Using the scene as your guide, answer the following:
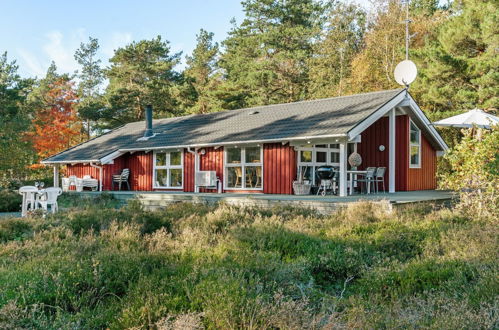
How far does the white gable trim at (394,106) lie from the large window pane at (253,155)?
383 centimetres

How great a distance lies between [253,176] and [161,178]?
16.8 ft

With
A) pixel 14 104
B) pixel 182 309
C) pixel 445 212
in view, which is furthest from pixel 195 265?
pixel 14 104

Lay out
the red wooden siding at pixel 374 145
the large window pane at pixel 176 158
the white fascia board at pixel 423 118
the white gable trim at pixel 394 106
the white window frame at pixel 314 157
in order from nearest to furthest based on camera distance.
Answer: the white gable trim at pixel 394 106 → the white window frame at pixel 314 157 → the white fascia board at pixel 423 118 → the red wooden siding at pixel 374 145 → the large window pane at pixel 176 158

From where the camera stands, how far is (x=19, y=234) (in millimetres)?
8789

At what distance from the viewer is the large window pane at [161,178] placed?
19.4 meters

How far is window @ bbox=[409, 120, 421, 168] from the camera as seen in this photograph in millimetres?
16953

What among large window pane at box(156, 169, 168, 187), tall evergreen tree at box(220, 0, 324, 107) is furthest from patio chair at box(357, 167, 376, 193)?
tall evergreen tree at box(220, 0, 324, 107)

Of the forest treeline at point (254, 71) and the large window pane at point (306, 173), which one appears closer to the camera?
the large window pane at point (306, 173)

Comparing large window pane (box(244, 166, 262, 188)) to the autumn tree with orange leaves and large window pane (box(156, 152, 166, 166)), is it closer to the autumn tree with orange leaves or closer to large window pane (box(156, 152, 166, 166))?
large window pane (box(156, 152, 166, 166))

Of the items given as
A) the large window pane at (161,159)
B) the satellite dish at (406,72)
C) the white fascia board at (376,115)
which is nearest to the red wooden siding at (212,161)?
the large window pane at (161,159)

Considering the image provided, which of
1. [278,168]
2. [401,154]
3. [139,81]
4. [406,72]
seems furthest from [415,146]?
[139,81]

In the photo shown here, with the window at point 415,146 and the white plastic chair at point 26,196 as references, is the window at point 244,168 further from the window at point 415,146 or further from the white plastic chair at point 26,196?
the white plastic chair at point 26,196

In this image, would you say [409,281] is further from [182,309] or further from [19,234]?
[19,234]

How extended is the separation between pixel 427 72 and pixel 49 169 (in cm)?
3038
